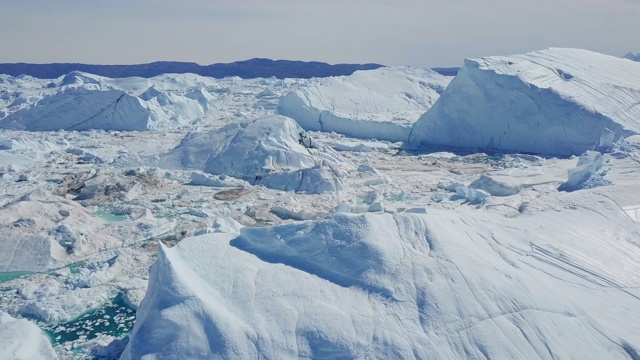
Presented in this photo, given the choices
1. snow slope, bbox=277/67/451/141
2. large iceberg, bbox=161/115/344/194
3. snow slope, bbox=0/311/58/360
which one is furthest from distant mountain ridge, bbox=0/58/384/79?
snow slope, bbox=0/311/58/360

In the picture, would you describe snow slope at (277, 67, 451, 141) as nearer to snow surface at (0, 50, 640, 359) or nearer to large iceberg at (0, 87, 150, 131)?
large iceberg at (0, 87, 150, 131)

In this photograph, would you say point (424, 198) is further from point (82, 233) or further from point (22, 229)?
point (22, 229)

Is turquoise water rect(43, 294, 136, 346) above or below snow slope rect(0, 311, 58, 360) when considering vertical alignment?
below

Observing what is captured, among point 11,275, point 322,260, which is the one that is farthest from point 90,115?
point 322,260

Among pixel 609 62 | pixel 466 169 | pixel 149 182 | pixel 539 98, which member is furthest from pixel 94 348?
pixel 609 62

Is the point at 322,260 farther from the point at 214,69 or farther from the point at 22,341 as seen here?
the point at 214,69

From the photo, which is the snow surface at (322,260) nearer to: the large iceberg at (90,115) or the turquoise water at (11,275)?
the turquoise water at (11,275)
